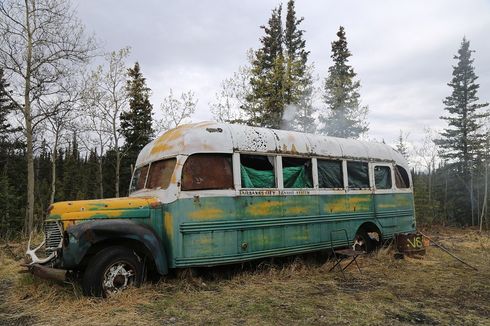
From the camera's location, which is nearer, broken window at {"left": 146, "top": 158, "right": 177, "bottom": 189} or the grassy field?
the grassy field

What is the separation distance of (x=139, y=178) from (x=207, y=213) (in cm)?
195

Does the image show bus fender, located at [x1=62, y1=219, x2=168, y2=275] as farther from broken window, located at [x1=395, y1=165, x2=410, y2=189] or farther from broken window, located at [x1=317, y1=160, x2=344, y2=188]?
broken window, located at [x1=395, y1=165, x2=410, y2=189]

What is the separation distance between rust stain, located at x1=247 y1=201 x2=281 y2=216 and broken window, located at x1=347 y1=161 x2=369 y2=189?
2447mm

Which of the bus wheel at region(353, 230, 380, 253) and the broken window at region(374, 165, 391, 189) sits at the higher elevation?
the broken window at region(374, 165, 391, 189)

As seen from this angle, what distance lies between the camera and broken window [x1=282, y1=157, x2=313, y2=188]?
Answer: 25.8 feet

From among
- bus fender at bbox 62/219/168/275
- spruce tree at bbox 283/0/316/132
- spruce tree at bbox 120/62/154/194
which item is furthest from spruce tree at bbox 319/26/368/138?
bus fender at bbox 62/219/168/275

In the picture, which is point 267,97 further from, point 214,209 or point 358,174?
point 214,209

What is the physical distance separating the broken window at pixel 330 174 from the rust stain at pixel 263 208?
1383 millimetres

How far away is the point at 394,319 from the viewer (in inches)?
198

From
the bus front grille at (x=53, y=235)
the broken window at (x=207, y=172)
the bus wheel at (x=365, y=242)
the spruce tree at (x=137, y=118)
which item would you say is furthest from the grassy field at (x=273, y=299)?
the spruce tree at (x=137, y=118)

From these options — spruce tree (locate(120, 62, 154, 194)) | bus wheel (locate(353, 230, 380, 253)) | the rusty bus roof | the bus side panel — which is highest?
spruce tree (locate(120, 62, 154, 194))

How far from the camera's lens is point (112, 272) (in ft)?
19.1

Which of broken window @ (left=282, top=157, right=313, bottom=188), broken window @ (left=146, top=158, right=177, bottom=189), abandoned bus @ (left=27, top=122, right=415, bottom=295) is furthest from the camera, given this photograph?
broken window @ (left=282, top=157, right=313, bottom=188)

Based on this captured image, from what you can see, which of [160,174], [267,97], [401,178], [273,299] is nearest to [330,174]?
[401,178]
